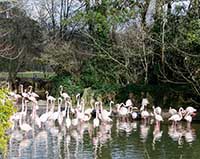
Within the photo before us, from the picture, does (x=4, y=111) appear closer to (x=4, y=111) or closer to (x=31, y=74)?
(x=4, y=111)

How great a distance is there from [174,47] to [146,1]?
227 inches

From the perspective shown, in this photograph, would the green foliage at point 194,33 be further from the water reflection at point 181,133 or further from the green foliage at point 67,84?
the green foliage at point 67,84

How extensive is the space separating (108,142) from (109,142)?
Answer: 0.03m

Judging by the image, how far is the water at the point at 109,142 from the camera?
1188cm

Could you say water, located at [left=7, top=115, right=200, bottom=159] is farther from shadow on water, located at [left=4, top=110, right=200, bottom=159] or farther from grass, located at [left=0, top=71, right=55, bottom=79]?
grass, located at [left=0, top=71, right=55, bottom=79]

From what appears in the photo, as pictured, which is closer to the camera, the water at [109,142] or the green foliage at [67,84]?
the water at [109,142]

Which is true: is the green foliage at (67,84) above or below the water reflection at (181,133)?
above

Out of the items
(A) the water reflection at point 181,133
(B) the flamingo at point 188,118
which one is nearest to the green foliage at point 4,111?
(A) the water reflection at point 181,133

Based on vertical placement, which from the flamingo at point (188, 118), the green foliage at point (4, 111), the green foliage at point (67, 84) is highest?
the green foliage at point (67, 84)

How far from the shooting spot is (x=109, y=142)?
13.8m

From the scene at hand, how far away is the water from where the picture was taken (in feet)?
39.0

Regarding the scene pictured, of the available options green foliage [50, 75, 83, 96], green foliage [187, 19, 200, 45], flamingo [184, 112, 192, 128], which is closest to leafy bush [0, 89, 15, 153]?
green foliage [187, 19, 200, 45]


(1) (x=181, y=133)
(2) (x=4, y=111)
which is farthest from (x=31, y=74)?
(2) (x=4, y=111)

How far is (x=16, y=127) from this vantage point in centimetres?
1706
